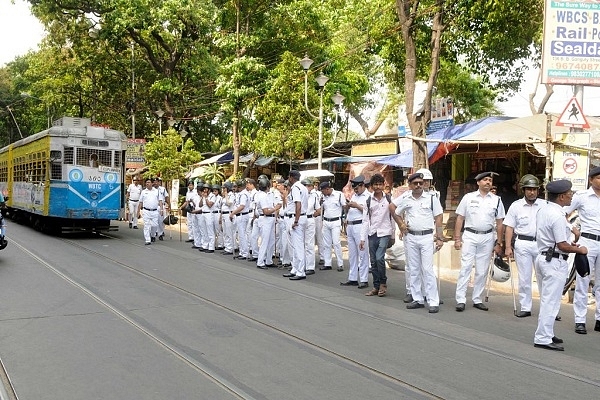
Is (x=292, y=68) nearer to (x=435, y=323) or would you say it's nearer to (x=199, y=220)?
(x=199, y=220)

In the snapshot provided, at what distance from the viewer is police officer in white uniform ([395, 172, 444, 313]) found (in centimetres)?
901

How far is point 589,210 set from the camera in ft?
26.3

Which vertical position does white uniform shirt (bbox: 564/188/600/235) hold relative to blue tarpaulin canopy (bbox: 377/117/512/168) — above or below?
below

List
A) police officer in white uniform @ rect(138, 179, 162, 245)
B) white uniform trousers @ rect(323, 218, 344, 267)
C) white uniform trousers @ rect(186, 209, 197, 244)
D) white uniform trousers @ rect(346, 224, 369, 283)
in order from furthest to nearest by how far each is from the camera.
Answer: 1. police officer in white uniform @ rect(138, 179, 162, 245)
2. white uniform trousers @ rect(186, 209, 197, 244)
3. white uniform trousers @ rect(323, 218, 344, 267)
4. white uniform trousers @ rect(346, 224, 369, 283)

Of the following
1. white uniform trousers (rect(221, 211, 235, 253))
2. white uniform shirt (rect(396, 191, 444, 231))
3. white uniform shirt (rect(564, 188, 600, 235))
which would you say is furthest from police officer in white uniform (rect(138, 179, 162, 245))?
white uniform shirt (rect(564, 188, 600, 235))

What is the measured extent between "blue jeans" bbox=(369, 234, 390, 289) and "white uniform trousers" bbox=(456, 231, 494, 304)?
4.34 ft

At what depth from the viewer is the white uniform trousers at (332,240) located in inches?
522

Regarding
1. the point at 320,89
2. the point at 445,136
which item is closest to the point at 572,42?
the point at 445,136

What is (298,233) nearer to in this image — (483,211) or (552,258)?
(483,211)

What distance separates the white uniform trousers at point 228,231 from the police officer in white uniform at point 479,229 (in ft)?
25.8

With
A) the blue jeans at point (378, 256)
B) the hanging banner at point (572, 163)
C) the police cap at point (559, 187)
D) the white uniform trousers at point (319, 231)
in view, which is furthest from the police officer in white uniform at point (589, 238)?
the white uniform trousers at point (319, 231)

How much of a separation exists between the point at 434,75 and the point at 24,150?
1447 cm

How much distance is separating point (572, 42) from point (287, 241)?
6.70 metres

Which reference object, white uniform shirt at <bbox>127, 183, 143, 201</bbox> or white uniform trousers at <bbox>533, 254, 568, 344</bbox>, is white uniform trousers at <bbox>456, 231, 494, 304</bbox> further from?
white uniform shirt at <bbox>127, 183, 143, 201</bbox>
